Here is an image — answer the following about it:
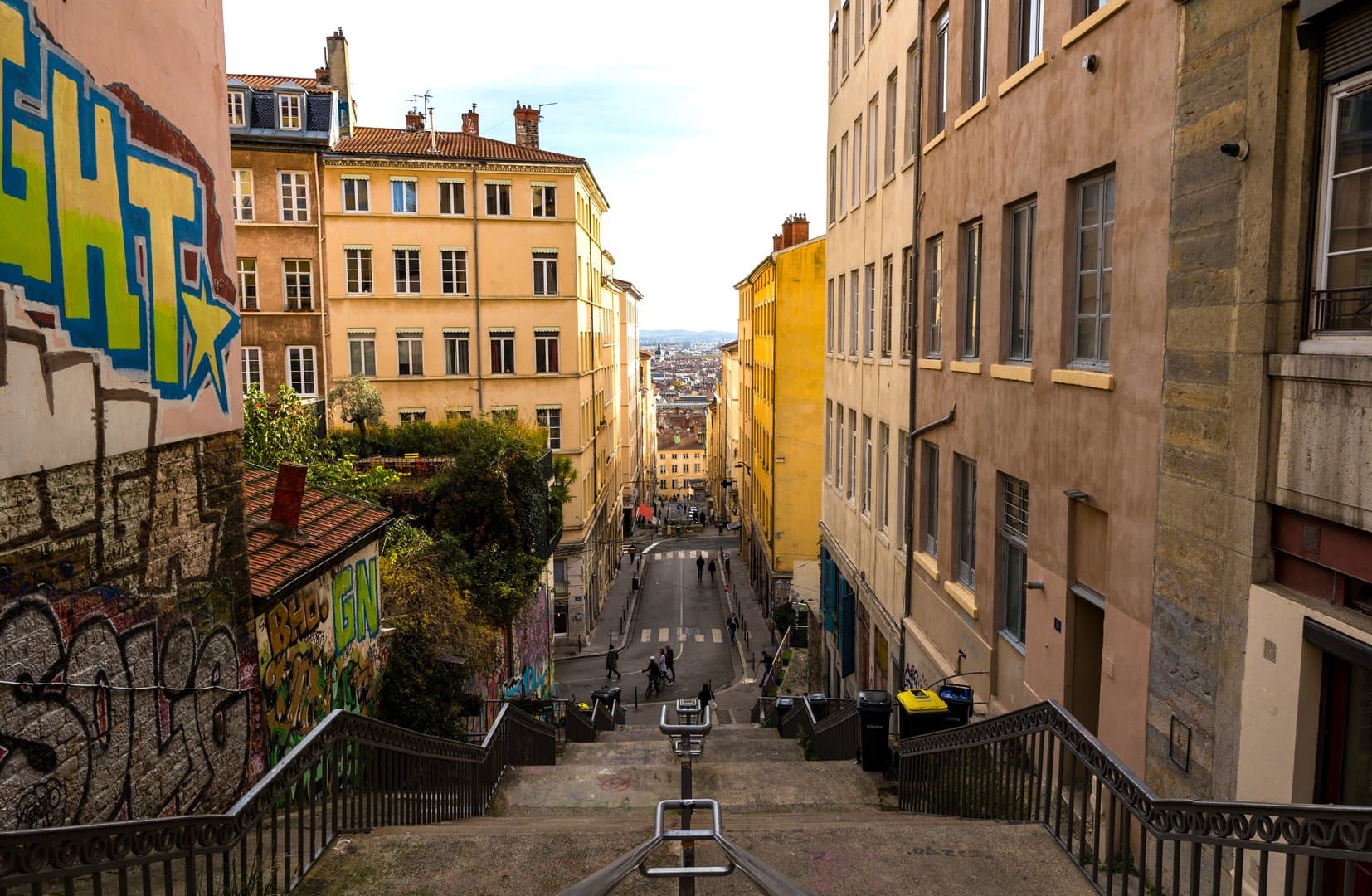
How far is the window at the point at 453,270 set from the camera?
3716cm

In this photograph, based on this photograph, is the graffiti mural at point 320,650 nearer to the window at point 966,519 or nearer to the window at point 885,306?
the window at point 966,519

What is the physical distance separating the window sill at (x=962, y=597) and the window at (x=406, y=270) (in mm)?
28526

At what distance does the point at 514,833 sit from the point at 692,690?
1115 inches

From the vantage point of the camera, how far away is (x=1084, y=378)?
8.80 meters

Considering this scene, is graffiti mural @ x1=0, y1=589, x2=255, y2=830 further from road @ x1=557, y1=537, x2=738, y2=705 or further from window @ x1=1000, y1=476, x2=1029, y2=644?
road @ x1=557, y1=537, x2=738, y2=705

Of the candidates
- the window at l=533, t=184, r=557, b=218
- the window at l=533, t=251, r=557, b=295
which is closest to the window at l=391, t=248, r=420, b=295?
the window at l=533, t=251, r=557, b=295

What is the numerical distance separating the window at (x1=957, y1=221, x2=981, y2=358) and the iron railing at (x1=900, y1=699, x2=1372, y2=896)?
5.77 metres

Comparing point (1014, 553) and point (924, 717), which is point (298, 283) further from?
point (924, 717)

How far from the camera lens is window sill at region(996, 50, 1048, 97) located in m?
9.99

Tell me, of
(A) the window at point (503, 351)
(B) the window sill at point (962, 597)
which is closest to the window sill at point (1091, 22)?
(B) the window sill at point (962, 597)

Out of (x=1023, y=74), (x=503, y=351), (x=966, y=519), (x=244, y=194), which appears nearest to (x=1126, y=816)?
(x=1023, y=74)

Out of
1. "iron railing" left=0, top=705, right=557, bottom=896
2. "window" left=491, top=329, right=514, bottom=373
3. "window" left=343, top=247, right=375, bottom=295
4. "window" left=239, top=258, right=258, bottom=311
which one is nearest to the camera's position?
"iron railing" left=0, top=705, right=557, bottom=896

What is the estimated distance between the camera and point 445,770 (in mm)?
8523

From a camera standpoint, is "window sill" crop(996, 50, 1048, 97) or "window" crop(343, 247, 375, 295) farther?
"window" crop(343, 247, 375, 295)
